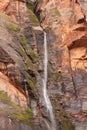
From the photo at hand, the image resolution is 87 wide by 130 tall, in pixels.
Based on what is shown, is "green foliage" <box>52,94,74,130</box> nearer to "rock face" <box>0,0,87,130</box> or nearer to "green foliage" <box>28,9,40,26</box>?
"rock face" <box>0,0,87,130</box>

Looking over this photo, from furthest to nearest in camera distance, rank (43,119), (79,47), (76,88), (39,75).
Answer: (79,47) < (76,88) < (39,75) < (43,119)

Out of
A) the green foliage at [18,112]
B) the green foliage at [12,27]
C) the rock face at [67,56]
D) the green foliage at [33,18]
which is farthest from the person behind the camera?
the green foliage at [33,18]

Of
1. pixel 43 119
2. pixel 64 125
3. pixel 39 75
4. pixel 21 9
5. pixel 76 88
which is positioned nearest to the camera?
pixel 43 119

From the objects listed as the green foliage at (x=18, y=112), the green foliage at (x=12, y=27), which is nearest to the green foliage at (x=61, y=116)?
the green foliage at (x=18, y=112)

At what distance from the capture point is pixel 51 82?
30.6 m

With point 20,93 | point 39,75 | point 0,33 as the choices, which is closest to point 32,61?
point 39,75

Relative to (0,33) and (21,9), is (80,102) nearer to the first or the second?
(0,33)

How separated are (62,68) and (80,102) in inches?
158

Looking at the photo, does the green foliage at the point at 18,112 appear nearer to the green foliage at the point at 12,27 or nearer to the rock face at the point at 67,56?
the rock face at the point at 67,56

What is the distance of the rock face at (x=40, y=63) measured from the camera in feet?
79.7

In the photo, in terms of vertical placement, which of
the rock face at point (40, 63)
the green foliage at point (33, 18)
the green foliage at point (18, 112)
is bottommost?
the green foliage at point (18, 112)

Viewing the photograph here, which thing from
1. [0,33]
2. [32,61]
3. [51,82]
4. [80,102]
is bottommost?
[80,102]

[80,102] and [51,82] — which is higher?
[51,82]

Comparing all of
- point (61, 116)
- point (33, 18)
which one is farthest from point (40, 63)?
point (33, 18)
